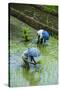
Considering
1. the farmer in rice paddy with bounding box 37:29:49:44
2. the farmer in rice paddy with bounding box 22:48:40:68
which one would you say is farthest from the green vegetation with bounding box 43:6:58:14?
the farmer in rice paddy with bounding box 22:48:40:68

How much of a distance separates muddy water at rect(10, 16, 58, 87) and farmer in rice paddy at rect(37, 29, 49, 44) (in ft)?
0.13

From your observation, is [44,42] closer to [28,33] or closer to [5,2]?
[28,33]

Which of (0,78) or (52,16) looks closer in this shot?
(0,78)

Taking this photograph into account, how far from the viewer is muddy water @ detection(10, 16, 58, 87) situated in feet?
5.94

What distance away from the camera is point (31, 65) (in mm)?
1838

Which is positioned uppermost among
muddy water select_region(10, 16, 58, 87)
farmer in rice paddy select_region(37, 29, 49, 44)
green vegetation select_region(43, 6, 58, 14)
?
green vegetation select_region(43, 6, 58, 14)

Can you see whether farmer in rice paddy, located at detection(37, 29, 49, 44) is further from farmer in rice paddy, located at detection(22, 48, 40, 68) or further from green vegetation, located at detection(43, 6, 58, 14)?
green vegetation, located at detection(43, 6, 58, 14)

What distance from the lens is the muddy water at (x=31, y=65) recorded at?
181cm

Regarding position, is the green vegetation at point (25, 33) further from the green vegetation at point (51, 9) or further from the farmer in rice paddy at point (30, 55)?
the green vegetation at point (51, 9)

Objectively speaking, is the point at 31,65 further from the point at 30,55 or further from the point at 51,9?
the point at 51,9

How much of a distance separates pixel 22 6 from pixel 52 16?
Result: 0.32 meters

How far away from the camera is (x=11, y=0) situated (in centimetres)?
182

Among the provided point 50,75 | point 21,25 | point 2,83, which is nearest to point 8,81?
point 2,83

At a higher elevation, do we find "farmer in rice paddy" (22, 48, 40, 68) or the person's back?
the person's back
